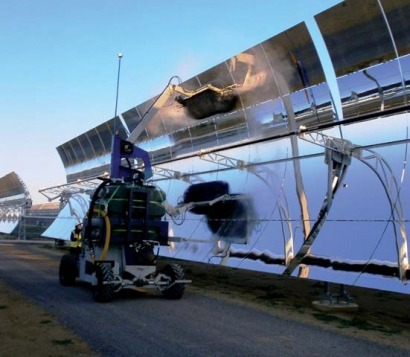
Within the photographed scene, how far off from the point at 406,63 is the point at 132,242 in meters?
8.37

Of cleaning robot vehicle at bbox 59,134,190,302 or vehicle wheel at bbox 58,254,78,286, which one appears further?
vehicle wheel at bbox 58,254,78,286

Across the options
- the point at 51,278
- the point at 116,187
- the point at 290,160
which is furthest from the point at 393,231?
the point at 51,278

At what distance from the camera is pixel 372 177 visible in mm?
13219

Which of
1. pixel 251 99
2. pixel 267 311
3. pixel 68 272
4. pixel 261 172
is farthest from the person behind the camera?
pixel 251 99

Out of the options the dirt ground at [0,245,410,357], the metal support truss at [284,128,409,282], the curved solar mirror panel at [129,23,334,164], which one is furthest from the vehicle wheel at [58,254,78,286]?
the metal support truss at [284,128,409,282]

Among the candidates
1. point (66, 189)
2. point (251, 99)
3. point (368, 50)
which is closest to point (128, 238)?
point (251, 99)

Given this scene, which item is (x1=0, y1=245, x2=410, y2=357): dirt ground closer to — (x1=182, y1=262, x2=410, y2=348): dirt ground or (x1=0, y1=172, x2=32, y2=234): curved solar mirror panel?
(x1=182, y1=262, x2=410, y2=348): dirt ground

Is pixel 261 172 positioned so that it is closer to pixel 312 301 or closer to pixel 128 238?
pixel 312 301

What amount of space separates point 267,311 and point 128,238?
3.96 metres

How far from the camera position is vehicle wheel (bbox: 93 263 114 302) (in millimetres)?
11234

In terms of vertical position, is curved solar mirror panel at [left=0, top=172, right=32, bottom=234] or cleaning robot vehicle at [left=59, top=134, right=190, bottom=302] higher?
curved solar mirror panel at [left=0, top=172, right=32, bottom=234]

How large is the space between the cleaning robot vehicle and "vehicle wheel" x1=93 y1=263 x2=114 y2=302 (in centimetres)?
4

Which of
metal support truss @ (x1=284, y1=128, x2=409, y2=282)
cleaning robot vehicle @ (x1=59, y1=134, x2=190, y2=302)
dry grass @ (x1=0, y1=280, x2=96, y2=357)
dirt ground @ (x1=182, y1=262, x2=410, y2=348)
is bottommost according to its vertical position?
dry grass @ (x1=0, y1=280, x2=96, y2=357)

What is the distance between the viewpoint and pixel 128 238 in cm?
1231
